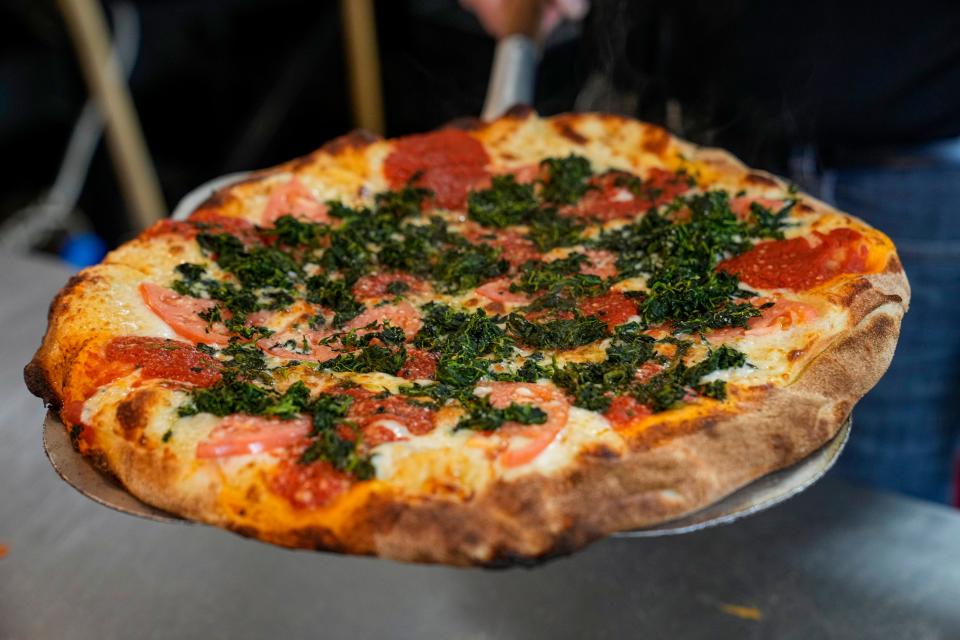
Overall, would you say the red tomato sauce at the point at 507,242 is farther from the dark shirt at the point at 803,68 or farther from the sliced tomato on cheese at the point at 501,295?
the dark shirt at the point at 803,68

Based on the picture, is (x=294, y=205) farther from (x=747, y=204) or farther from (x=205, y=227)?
(x=747, y=204)

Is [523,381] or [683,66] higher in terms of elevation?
[683,66]

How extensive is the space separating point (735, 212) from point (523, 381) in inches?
49.5

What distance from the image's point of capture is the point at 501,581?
2986 mm

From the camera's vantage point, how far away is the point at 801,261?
2727 mm

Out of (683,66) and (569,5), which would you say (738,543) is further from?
(569,5)

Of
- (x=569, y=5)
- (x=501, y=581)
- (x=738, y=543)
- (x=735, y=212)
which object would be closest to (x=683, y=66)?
(x=569, y=5)

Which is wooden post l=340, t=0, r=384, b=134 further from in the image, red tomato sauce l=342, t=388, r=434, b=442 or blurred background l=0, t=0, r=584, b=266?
red tomato sauce l=342, t=388, r=434, b=442

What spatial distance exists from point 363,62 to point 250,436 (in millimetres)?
6067

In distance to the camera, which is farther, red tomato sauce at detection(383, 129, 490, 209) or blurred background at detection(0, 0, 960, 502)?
blurred background at detection(0, 0, 960, 502)

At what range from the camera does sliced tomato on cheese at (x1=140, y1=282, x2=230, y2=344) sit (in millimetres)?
2457

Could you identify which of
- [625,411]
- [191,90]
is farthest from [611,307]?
[191,90]

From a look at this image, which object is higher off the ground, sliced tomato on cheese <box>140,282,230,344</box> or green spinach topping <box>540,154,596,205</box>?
green spinach topping <box>540,154,596,205</box>

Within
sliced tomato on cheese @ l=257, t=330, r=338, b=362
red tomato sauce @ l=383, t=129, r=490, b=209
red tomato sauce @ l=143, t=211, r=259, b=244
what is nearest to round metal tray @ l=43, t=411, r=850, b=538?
sliced tomato on cheese @ l=257, t=330, r=338, b=362
